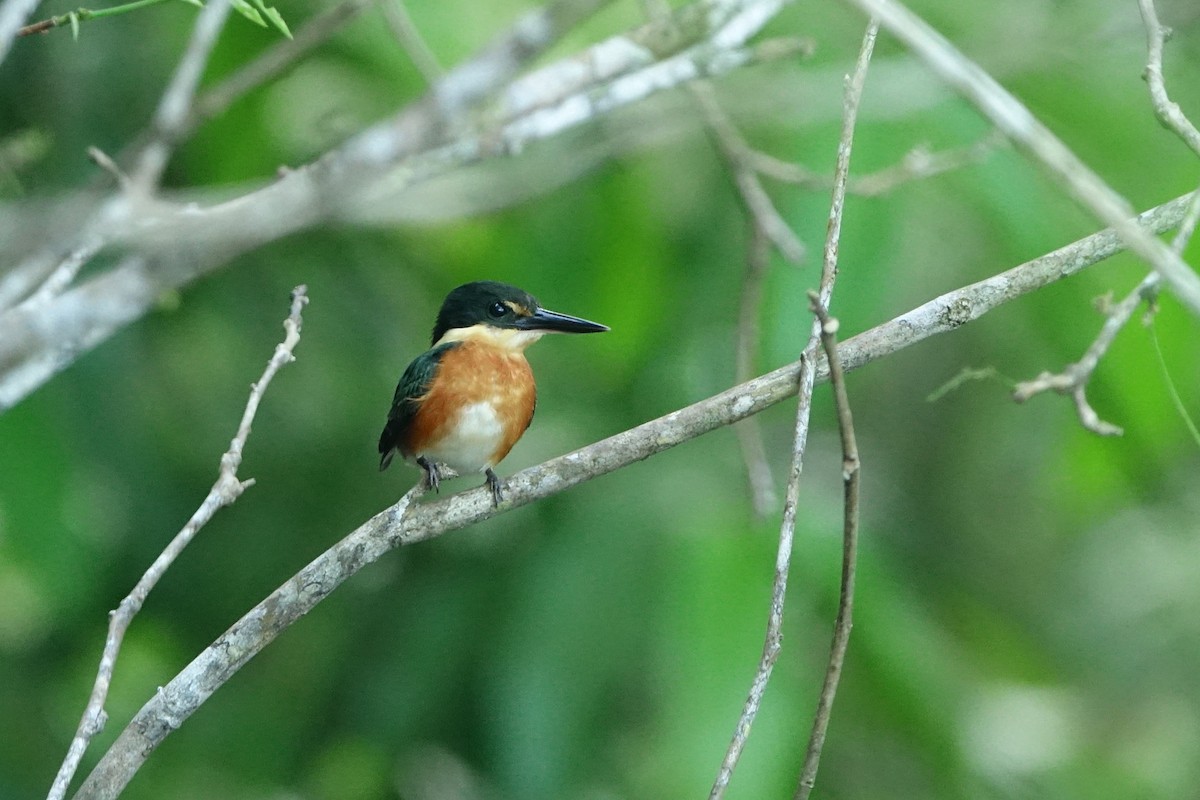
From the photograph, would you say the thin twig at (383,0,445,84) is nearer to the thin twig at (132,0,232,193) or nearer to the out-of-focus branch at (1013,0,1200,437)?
the thin twig at (132,0,232,193)

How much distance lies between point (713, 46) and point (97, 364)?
1876 mm

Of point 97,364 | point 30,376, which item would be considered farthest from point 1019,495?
point 30,376

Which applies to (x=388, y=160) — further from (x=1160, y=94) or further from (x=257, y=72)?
(x=1160, y=94)

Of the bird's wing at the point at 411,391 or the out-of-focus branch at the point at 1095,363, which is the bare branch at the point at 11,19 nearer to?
the out-of-focus branch at the point at 1095,363

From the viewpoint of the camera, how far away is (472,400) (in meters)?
3.76

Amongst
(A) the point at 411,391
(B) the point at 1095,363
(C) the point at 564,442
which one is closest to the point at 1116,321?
(B) the point at 1095,363

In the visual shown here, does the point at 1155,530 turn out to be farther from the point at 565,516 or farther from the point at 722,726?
the point at 722,726

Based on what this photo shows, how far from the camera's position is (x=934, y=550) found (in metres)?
5.88

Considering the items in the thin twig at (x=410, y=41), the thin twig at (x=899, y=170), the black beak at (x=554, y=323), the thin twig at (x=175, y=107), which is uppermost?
the thin twig at (x=410, y=41)

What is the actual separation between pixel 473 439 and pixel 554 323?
0.39 m

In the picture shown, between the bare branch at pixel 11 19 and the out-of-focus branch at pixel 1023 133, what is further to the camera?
the bare branch at pixel 11 19

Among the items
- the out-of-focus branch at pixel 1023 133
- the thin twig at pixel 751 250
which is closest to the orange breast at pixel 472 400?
the thin twig at pixel 751 250

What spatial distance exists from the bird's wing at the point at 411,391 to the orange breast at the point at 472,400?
0.02m

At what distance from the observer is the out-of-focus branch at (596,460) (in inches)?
90.9
